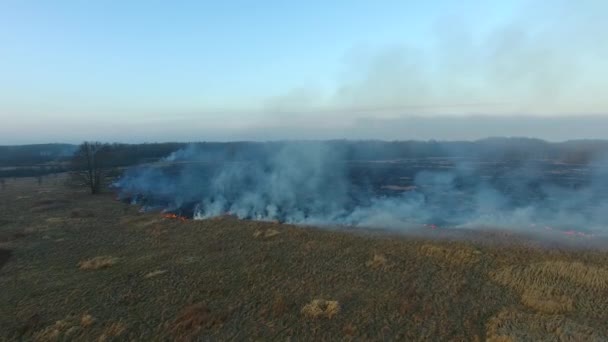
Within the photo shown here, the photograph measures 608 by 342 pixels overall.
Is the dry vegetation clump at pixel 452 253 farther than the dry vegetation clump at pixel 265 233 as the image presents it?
No

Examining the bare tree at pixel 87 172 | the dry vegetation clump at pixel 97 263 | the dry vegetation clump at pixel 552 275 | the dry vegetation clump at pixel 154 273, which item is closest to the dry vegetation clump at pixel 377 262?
the dry vegetation clump at pixel 552 275

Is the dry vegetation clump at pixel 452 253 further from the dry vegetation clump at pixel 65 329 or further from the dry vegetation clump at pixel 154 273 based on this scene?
the dry vegetation clump at pixel 65 329

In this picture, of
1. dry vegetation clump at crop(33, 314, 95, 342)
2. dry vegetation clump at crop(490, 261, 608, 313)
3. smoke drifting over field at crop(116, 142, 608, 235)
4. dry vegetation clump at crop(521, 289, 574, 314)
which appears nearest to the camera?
dry vegetation clump at crop(33, 314, 95, 342)

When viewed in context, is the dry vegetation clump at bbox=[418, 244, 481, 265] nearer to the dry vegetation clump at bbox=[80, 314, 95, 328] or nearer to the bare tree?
the dry vegetation clump at bbox=[80, 314, 95, 328]

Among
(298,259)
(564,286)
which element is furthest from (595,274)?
(298,259)

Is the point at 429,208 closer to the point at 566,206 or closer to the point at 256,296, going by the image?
the point at 566,206

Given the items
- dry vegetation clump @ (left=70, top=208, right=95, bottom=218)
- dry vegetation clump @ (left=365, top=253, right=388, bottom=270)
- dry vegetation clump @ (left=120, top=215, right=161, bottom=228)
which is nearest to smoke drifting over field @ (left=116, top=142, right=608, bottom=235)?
dry vegetation clump @ (left=120, top=215, right=161, bottom=228)
